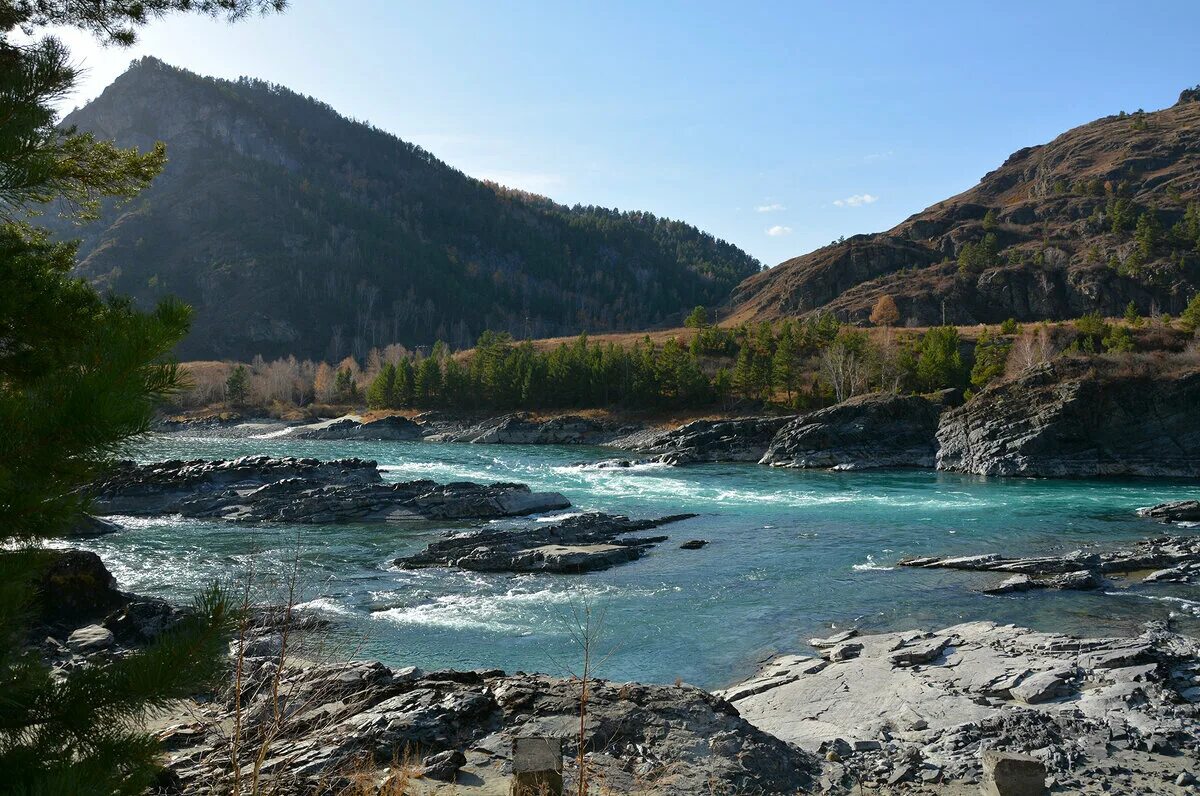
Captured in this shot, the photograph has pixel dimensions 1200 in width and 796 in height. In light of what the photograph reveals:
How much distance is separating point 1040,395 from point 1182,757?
2120 inches

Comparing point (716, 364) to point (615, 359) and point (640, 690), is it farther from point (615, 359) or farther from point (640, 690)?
point (640, 690)

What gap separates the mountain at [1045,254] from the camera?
454 ft

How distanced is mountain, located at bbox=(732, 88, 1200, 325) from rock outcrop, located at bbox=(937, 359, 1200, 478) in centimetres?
8857

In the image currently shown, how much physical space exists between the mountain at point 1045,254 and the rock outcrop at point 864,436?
280 feet

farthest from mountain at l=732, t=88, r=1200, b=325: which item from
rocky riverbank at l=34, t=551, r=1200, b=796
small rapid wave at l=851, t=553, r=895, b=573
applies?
rocky riverbank at l=34, t=551, r=1200, b=796

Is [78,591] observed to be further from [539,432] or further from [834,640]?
[539,432]

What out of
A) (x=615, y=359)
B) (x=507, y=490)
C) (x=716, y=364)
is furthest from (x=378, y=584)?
(x=716, y=364)

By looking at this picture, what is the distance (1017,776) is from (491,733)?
19.9 feet

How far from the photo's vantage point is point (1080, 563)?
77.3 feet

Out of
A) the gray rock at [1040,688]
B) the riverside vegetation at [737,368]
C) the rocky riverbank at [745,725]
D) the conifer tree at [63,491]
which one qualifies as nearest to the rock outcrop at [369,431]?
the riverside vegetation at [737,368]

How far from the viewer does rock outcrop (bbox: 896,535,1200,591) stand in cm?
2191

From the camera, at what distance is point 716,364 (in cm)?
10231

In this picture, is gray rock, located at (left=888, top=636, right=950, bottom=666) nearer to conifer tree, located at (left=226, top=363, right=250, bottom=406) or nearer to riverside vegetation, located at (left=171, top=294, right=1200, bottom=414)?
riverside vegetation, located at (left=171, top=294, right=1200, bottom=414)

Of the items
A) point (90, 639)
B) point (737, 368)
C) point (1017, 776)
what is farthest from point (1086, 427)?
point (90, 639)
